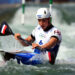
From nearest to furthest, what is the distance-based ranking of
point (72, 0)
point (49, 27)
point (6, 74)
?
point (6, 74) → point (49, 27) → point (72, 0)

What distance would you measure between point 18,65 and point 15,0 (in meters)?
12.1

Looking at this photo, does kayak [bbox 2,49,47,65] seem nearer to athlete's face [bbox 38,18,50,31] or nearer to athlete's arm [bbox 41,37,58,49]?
athlete's arm [bbox 41,37,58,49]

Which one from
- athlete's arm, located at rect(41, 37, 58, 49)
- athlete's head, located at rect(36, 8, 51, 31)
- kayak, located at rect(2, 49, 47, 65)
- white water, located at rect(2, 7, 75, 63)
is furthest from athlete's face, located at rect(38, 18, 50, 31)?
white water, located at rect(2, 7, 75, 63)

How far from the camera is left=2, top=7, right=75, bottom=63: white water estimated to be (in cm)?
753

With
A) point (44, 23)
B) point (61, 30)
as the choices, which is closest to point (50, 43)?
point (44, 23)

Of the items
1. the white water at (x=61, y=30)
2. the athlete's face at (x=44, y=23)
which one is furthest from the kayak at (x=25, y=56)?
the athlete's face at (x=44, y=23)

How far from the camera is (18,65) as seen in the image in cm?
570

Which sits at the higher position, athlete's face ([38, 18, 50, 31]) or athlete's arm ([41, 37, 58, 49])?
athlete's face ([38, 18, 50, 31])

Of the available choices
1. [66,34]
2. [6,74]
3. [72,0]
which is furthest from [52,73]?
[72,0]

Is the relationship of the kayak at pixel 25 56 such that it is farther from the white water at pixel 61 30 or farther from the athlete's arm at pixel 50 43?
the white water at pixel 61 30

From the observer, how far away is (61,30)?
475 inches

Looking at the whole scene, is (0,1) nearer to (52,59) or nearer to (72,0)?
(72,0)

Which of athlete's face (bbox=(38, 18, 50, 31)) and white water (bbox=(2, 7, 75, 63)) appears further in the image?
white water (bbox=(2, 7, 75, 63))

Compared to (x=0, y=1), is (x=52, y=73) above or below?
above
